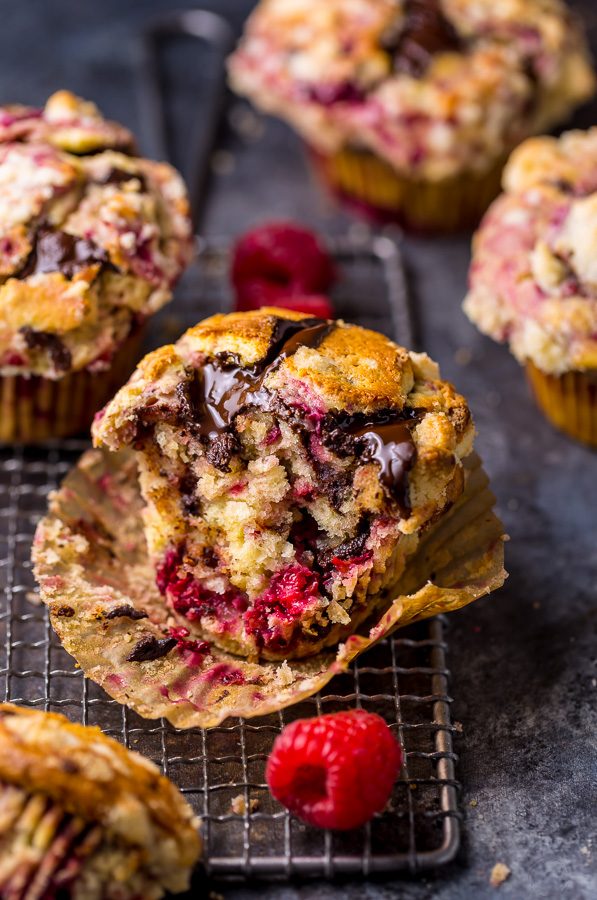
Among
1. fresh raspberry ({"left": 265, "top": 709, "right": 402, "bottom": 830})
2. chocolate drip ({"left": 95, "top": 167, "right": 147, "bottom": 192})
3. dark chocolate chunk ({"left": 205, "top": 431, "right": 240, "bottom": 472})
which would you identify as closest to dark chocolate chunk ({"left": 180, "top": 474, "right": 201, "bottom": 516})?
dark chocolate chunk ({"left": 205, "top": 431, "right": 240, "bottom": 472})

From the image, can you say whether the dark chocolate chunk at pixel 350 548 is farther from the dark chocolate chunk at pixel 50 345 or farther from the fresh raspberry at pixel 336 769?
A: the dark chocolate chunk at pixel 50 345

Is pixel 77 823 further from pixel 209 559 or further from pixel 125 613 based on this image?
pixel 209 559

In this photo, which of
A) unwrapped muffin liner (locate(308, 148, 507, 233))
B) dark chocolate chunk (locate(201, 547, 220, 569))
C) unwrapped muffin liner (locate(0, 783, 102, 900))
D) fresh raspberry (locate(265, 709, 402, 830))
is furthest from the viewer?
unwrapped muffin liner (locate(308, 148, 507, 233))

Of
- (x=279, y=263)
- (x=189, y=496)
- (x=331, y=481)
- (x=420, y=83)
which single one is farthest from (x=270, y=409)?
(x=420, y=83)

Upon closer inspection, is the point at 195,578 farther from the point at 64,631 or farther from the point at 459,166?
the point at 459,166

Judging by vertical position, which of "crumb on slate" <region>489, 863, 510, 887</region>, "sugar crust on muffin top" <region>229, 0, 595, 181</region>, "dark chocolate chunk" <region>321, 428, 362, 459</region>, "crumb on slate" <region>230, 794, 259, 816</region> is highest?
"sugar crust on muffin top" <region>229, 0, 595, 181</region>

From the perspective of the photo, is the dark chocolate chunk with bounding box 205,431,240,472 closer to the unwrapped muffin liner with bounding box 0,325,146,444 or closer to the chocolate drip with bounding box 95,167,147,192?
the unwrapped muffin liner with bounding box 0,325,146,444

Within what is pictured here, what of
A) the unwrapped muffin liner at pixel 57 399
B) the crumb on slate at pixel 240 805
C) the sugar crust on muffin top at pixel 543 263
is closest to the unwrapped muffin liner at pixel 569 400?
the sugar crust on muffin top at pixel 543 263
